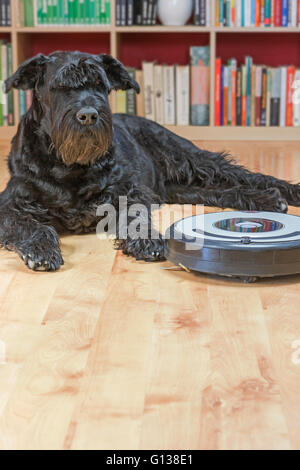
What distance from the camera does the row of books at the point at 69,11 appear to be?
5148 mm

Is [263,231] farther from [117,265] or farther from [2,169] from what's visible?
[2,169]

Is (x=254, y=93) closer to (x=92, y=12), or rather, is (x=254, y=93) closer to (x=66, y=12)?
(x=92, y=12)

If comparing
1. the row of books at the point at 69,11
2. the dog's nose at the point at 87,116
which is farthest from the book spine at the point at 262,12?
the dog's nose at the point at 87,116

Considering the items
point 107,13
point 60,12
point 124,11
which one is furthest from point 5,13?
point 124,11

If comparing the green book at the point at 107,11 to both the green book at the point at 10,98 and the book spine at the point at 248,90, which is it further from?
the book spine at the point at 248,90

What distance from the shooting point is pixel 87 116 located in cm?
225

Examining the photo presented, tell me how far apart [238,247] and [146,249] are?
1.36 ft

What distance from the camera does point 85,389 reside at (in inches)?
55.6

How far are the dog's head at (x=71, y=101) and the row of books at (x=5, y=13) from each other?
3001 mm

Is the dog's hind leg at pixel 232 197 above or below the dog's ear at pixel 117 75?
below

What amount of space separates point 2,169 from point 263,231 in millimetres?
2224

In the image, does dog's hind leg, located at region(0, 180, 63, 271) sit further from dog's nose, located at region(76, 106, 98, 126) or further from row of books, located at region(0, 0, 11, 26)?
row of books, located at region(0, 0, 11, 26)

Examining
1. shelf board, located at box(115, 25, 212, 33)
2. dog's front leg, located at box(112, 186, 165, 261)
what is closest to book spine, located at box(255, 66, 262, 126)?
shelf board, located at box(115, 25, 212, 33)

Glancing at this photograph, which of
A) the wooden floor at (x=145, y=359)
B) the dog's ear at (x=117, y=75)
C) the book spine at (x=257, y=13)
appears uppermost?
the book spine at (x=257, y=13)
